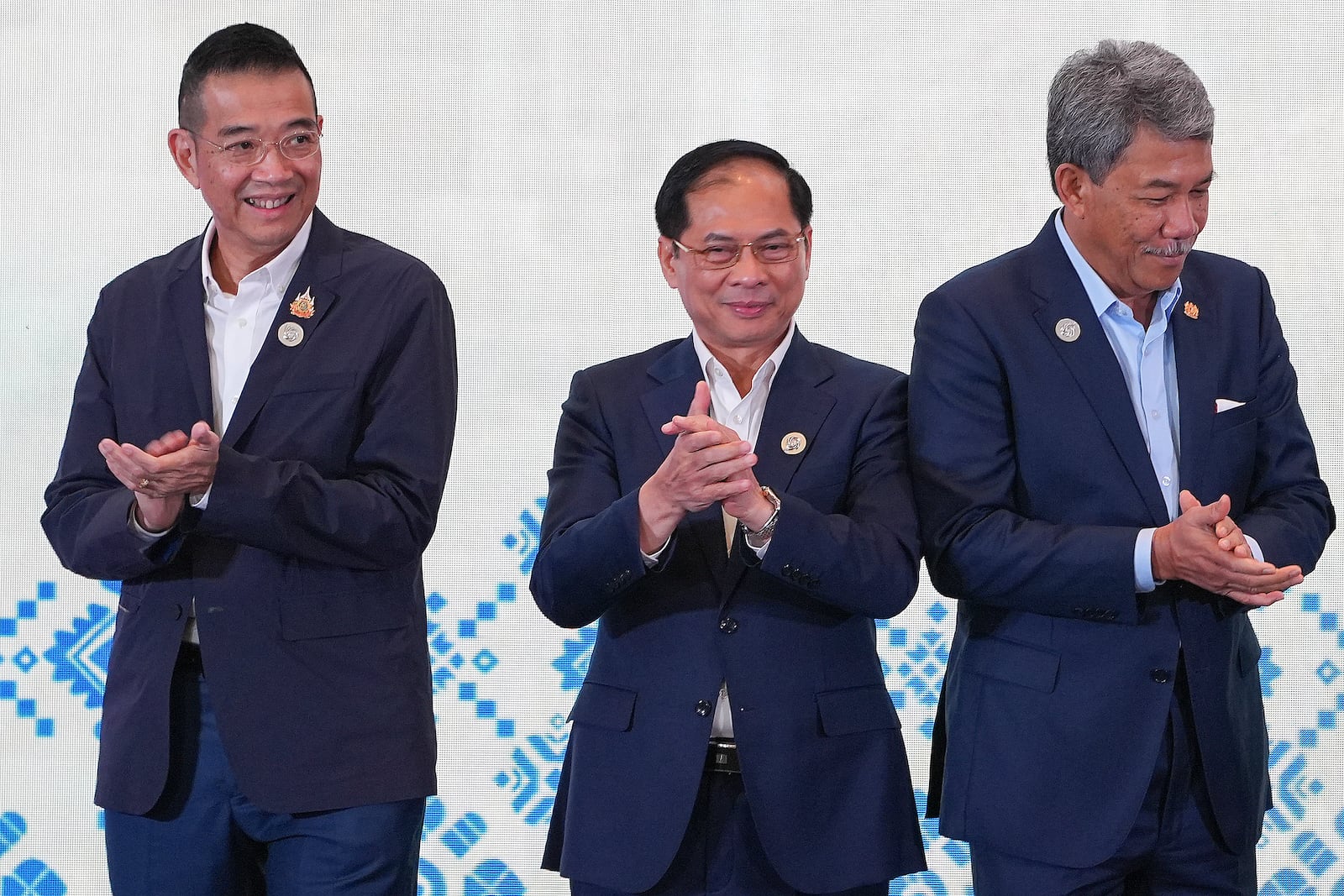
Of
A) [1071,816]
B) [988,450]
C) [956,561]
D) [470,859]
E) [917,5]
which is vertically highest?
[917,5]

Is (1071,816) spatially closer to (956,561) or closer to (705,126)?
(956,561)

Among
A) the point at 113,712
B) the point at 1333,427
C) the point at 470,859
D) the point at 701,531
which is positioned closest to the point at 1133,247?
the point at 701,531

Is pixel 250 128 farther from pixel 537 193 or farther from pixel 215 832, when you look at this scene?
pixel 537 193

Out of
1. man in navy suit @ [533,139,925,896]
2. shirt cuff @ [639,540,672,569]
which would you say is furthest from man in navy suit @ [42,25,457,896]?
shirt cuff @ [639,540,672,569]

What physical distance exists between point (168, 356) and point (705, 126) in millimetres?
1861

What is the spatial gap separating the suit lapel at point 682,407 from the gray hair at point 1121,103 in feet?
2.04

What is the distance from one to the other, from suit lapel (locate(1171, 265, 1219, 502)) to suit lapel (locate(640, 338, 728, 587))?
66 centimetres

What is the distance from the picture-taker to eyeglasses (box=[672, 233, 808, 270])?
2.36 m

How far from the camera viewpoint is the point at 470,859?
4.00 m

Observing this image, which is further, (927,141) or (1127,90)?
(927,141)

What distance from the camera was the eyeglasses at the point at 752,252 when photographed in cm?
236

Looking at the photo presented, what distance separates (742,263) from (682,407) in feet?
0.73

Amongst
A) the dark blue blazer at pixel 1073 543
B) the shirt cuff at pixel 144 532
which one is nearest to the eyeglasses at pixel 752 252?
the dark blue blazer at pixel 1073 543

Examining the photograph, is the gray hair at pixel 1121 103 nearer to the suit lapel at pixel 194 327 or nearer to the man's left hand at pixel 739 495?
the man's left hand at pixel 739 495
